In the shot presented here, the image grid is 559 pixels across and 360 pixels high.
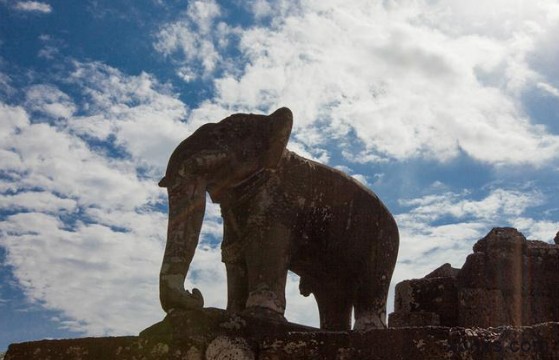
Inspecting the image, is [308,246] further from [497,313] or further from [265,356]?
[497,313]

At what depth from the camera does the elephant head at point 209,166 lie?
6.18 metres

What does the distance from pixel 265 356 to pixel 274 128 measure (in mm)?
2241

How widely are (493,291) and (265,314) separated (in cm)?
399

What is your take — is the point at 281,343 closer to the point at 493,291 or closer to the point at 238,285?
the point at 238,285

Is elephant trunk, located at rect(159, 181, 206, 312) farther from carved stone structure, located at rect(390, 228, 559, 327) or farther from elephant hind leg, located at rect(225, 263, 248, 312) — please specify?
carved stone structure, located at rect(390, 228, 559, 327)

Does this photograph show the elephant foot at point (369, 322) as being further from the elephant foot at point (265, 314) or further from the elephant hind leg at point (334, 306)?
the elephant foot at point (265, 314)

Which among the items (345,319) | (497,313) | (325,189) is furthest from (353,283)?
(497,313)

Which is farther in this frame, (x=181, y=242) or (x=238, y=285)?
(x=238, y=285)

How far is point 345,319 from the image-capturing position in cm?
730

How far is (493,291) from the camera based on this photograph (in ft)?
29.0

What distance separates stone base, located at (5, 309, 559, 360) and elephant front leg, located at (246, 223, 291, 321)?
27cm

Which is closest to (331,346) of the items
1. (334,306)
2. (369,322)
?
(369,322)

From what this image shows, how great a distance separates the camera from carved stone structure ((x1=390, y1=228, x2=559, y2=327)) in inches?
342

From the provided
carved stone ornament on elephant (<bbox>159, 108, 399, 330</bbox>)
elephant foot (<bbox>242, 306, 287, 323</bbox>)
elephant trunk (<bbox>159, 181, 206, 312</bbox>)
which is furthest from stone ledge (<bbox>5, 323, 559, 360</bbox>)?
carved stone ornament on elephant (<bbox>159, 108, 399, 330</bbox>)
